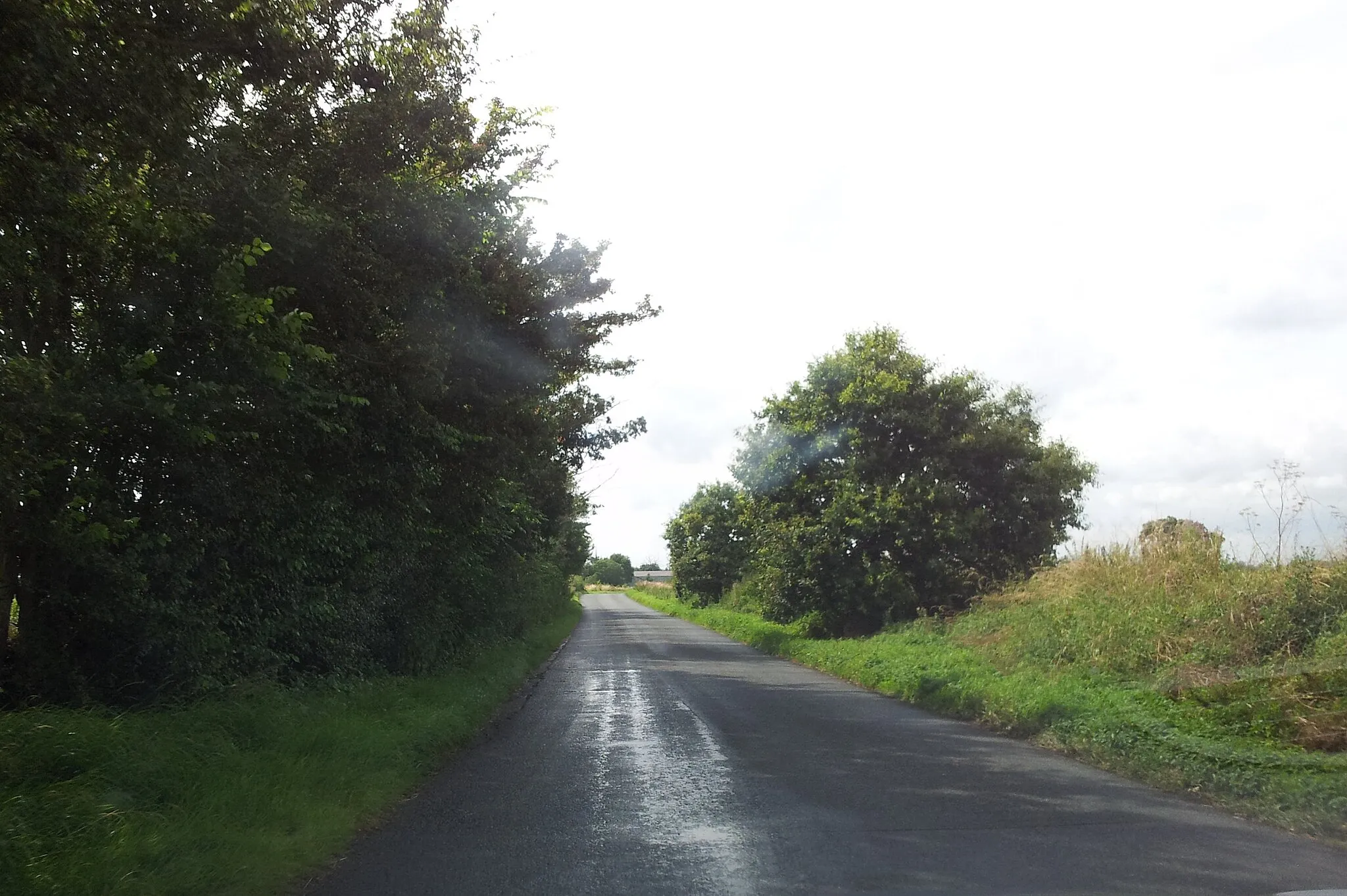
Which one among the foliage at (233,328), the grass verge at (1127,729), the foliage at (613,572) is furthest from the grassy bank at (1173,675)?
the foliage at (613,572)

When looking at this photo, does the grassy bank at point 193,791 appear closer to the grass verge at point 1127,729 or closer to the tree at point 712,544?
the grass verge at point 1127,729

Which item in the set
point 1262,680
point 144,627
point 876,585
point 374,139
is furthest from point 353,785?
point 876,585

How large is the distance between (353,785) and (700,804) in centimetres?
287

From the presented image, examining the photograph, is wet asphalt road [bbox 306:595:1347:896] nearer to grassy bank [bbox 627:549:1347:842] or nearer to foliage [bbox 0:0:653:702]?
grassy bank [bbox 627:549:1347:842]

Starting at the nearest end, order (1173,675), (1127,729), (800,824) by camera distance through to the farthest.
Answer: (800,824)
(1127,729)
(1173,675)

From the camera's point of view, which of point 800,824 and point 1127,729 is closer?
point 800,824

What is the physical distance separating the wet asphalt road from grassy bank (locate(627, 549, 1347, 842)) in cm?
50

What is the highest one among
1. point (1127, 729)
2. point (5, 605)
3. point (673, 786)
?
point (5, 605)

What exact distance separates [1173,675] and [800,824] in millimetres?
7034

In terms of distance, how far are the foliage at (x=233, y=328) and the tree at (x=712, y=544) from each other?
43.3 meters

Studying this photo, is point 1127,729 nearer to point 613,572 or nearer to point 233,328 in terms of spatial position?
point 233,328

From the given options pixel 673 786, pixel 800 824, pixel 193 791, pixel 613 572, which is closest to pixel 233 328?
pixel 193 791

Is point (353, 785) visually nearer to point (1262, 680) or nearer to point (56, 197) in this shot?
point (56, 197)

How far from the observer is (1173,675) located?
1193cm
